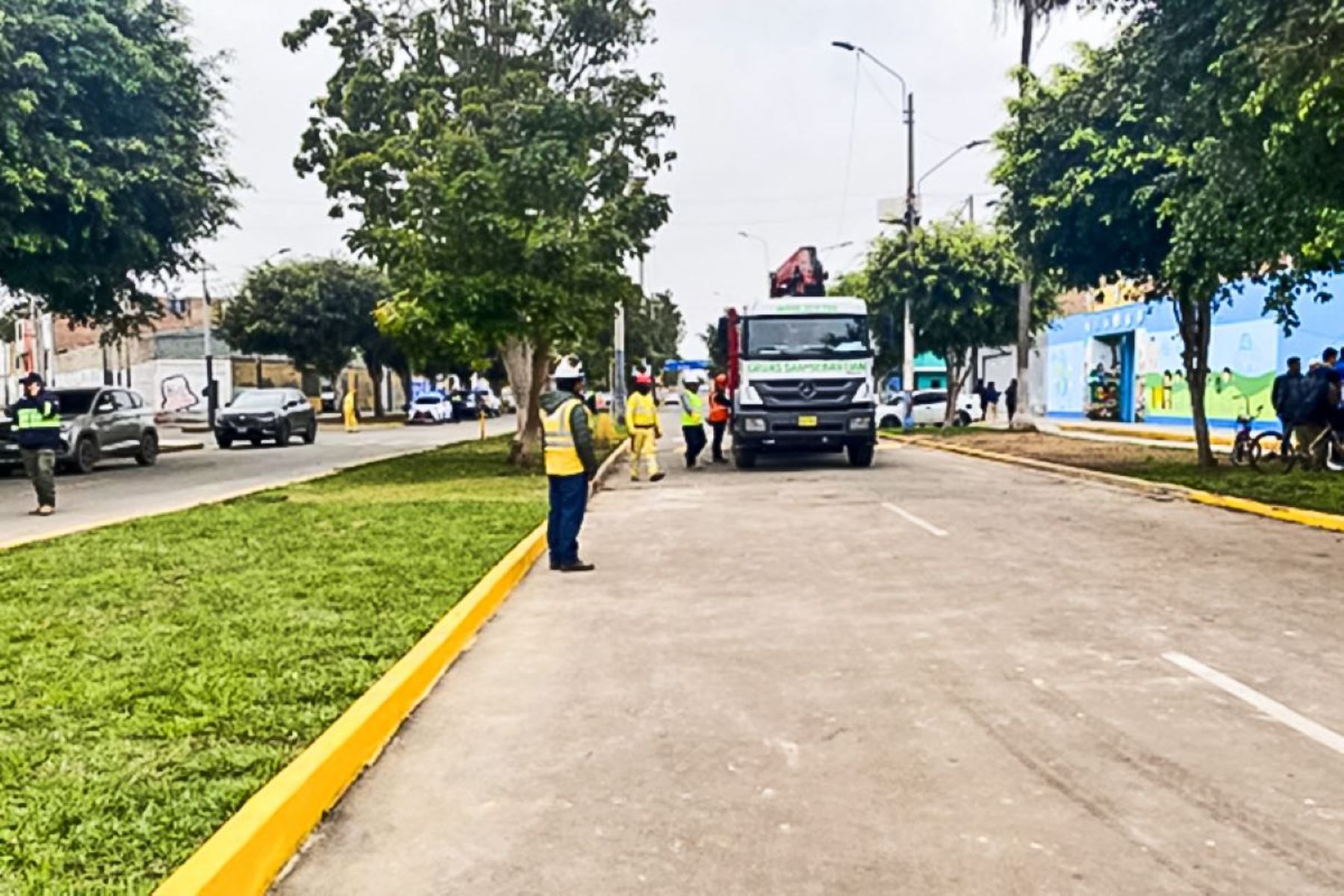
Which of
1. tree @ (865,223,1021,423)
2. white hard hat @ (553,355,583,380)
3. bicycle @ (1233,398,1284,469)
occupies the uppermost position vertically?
tree @ (865,223,1021,423)

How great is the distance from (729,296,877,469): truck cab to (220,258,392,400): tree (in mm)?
36471

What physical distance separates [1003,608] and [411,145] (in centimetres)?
1659

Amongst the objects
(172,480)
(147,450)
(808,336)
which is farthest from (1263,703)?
(147,450)

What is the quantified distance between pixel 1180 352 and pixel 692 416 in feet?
65.2

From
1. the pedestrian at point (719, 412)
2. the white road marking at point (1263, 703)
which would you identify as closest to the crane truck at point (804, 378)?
the pedestrian at point (719, 412)

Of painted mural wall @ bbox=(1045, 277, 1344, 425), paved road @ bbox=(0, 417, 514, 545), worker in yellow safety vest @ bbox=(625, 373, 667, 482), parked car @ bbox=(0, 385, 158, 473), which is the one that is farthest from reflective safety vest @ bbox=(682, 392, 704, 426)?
parked car @ bbox=(0, 385, 158, 473)

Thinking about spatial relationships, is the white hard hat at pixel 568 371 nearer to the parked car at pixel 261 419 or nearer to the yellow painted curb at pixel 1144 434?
the yellow painted curb at pixel 1144 434

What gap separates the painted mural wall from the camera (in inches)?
1119

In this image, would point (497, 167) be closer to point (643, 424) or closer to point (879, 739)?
point (643, 424)

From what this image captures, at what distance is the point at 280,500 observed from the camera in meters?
16.2

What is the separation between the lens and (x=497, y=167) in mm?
19938

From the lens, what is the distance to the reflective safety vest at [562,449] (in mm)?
10023

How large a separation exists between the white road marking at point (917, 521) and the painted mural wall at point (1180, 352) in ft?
41.0

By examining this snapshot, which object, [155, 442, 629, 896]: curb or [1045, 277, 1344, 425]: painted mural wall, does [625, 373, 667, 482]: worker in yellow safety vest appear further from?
[1045, 277, 1344, 425]: painted mural wall
